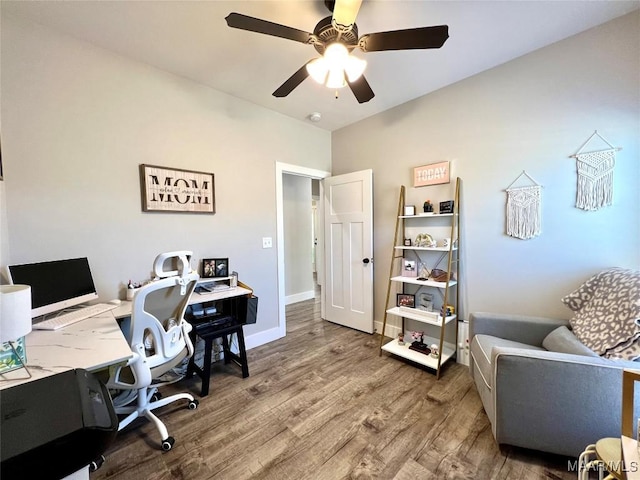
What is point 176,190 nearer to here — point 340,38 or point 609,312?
point 340,38

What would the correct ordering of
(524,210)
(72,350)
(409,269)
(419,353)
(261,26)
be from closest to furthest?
(72,350) < (261,26) < (524,210) < (419,353) < (409,269)

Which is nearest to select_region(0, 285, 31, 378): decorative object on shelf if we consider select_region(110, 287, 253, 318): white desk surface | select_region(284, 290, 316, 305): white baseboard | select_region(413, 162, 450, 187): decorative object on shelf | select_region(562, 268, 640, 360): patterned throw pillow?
select_region(110, 287, 253, 318): white desk surface

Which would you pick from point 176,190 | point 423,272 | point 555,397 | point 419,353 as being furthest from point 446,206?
point 176,190

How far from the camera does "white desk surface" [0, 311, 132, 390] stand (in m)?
1.00

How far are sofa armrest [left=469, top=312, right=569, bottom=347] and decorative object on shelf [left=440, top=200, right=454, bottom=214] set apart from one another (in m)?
0.96

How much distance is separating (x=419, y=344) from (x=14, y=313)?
9.11ft

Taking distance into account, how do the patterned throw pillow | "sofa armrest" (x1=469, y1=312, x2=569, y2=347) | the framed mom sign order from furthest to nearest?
1. the framed mom sign
2. "sofa armrest" (x1=469, y1=312, x2=569, y2=347)
3. the patterned throw pillow

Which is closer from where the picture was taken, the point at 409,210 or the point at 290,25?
the point at 290,25

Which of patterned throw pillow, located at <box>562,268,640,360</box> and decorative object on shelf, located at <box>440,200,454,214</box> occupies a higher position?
decorative object on shelf, located at <box>440,200,454,214</box>

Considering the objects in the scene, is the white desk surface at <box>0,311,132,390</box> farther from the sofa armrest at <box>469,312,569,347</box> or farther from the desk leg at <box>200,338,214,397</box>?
the sofa armrest at <box>469,312,569,347</box>

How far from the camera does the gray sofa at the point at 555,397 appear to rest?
4.17 feet

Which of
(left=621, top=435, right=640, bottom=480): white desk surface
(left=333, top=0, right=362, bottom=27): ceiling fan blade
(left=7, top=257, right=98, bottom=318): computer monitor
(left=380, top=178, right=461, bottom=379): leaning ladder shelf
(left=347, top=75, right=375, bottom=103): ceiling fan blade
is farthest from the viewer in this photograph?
(left=380, top=178, right=461, bottom=379): leaning ladder shelf

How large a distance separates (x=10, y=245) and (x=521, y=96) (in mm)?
3900

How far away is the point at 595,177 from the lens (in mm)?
1812
